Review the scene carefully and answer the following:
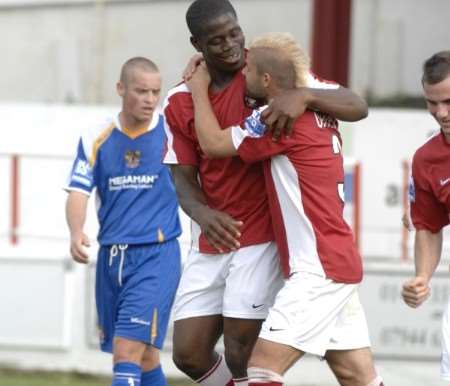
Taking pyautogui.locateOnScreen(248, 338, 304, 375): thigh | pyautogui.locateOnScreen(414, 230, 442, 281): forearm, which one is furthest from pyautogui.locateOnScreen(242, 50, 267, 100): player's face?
pyautogui.locateOnScreen(248, 338, 304, 375): thigh

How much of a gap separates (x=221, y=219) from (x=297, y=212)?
378mm

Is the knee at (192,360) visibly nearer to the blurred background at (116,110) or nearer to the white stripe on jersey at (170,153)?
the white stripe on jersey at (170,153)

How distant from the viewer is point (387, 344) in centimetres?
1045

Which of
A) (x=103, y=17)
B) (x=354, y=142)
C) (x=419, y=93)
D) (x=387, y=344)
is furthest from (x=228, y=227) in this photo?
(x=103, y=17)

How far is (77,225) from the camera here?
317 inches

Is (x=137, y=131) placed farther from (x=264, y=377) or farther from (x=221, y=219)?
(x=264, y=377)

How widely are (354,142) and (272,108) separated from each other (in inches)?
251

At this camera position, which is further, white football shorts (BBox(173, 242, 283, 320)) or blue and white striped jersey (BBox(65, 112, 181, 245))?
blue and white striped jersey (BBox(65, 112, 181, 245))

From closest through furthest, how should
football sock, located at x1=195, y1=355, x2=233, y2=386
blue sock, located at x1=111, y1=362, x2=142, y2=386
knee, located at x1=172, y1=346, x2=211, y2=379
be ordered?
knee, located at x1=172, y1=346, x2=211, y2=379 → football sock, located at x1=195, y1=355, x2=233, y2=386 → blue sock, located at x1=111, y1=362, x2=142, y2=386

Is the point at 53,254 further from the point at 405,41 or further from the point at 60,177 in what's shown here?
the point at 405,41

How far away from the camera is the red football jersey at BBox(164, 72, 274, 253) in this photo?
6.59 metres

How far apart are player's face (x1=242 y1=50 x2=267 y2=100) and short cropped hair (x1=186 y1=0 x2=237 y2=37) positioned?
27 centimetres

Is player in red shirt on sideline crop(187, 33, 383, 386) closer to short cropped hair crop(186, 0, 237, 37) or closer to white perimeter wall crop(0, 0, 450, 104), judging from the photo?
short cropped hair crop(186, 0, 237, 37)

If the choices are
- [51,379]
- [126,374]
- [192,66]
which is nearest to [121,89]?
[192,66]
